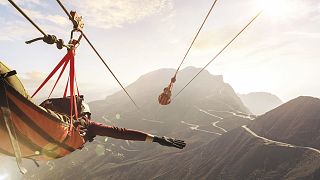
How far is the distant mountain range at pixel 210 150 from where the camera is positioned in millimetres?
48562

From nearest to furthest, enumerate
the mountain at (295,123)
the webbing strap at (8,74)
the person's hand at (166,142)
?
1. the webbing strap at (8,74)
2. the person's hand at (166,142)
3. the mountain at (295,123)

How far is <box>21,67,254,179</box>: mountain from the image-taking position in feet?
260

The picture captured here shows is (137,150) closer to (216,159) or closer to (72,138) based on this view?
(216,159)

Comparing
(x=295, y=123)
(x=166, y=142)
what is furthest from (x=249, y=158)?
(x=166, y=142)

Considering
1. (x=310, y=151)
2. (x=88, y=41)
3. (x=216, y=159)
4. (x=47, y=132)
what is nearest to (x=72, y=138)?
(x=47, y=132)

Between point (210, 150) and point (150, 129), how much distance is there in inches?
1890

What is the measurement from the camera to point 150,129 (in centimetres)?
11306

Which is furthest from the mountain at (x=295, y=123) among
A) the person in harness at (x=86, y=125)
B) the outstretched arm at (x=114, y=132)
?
the person in harness at (x=86, y=125)

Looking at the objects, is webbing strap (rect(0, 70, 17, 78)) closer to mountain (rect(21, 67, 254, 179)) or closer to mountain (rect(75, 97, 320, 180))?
mountain (rect(75, 97, 320, 180))

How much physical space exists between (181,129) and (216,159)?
152 ft

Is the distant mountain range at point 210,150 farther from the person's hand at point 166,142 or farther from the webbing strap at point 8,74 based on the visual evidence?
the webbing strap at point 8,74

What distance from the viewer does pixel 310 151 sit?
46.5 metres

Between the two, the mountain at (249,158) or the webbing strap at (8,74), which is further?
the mountain at (249,158)

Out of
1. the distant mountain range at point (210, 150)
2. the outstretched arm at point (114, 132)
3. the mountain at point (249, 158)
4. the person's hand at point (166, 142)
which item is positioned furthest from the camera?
the distant mountain range at point (210, 150)
